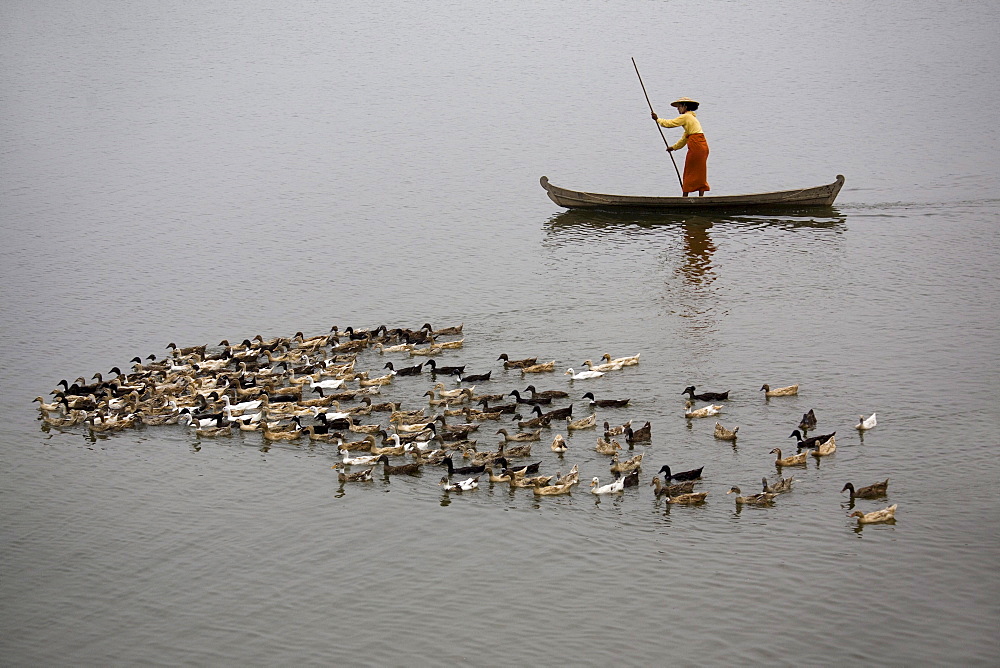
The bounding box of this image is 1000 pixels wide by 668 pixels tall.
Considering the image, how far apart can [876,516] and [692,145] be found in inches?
896

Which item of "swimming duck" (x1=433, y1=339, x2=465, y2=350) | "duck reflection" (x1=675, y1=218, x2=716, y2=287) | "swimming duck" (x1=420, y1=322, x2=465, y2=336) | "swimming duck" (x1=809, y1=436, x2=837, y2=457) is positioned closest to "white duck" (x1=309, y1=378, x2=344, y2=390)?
"swimming duck" (x1=433, y1=339, x2=465, y2=350)

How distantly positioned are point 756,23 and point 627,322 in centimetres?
5528

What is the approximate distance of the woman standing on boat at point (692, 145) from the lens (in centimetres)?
3962

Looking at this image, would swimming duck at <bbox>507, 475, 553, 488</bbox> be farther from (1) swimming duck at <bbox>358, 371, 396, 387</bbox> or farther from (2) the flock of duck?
(1) swimming duck at <bbox>358, 371, 396, 387</bbox>

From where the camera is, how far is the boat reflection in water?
112 ft

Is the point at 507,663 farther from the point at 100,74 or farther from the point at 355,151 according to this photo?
the point at 100,74

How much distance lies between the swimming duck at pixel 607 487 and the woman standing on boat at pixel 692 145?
2093 cm

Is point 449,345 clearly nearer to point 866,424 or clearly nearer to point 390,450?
point 390,450

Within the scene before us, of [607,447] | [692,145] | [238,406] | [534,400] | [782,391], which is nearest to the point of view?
[607,447]

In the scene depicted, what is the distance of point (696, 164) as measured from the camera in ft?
132

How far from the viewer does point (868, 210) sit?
41031 mm

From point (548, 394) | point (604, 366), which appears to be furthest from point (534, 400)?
point (604, 366)

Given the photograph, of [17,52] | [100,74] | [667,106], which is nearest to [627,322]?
[667,106]

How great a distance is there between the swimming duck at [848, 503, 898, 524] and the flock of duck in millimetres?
17
